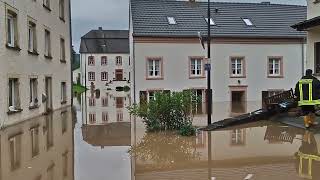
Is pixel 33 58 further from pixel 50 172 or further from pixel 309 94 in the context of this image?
pixel 309 94

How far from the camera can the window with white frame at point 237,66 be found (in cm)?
3209

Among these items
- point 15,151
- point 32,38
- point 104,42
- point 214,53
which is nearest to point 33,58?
point 32,38

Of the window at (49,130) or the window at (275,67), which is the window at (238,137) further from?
the window at (275,67)

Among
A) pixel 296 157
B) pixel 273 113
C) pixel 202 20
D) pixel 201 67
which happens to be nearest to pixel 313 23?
pixel 273 113

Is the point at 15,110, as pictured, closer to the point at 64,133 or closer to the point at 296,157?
the point at 64,133

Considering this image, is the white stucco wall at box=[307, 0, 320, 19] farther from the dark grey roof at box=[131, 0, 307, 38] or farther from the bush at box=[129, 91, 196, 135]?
the dark grey roof at box=[131, 0, 307, 38]

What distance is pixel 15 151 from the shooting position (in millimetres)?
11203

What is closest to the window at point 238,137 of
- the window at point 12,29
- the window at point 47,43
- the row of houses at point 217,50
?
the window at point 12,29

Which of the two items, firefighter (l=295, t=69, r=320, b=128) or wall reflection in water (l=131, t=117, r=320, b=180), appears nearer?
wall reflection in water (l=131, t=117, r=320, b=180)

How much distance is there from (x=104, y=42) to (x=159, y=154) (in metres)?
69.2

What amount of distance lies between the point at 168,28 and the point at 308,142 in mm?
20966

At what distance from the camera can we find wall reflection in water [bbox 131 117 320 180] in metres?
8.52

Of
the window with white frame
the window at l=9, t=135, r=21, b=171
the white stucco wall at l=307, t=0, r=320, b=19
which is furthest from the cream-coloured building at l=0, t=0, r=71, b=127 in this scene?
the white stucco wall at l=307, t=0, r=320, b=19

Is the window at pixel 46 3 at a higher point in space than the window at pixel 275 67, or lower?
higher
